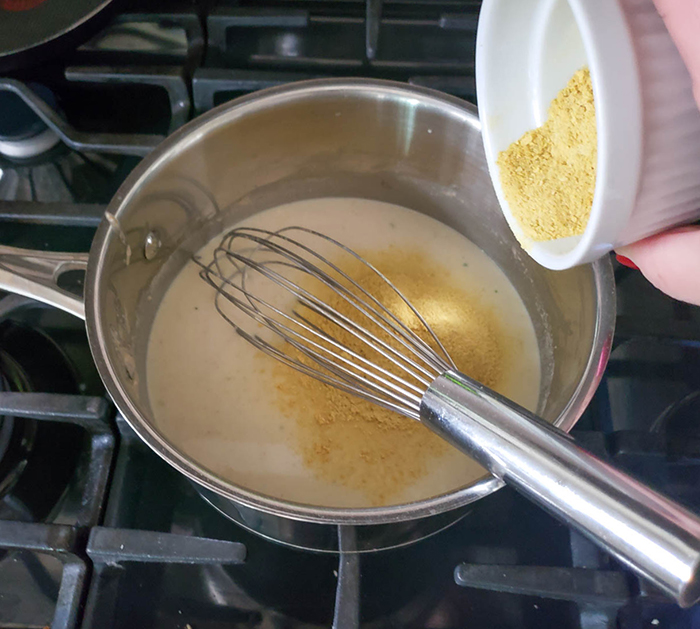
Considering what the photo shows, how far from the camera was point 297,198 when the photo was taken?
811 mm

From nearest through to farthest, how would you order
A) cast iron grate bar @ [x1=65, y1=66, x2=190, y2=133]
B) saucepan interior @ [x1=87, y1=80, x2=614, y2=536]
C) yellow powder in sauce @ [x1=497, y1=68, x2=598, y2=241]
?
1. yellow powder in sauce @ [x1=497, y1=68, x2=598, y2=241]
2. saucepan interior @ [x1=87, y1=80, x2=614, y2=536]
3. cast iron grate bar @ [x1=65, y1=66, x2=190, y2=133]

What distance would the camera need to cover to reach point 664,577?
289 millimetres

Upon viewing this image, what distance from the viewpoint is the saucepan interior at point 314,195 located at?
1.73 feet

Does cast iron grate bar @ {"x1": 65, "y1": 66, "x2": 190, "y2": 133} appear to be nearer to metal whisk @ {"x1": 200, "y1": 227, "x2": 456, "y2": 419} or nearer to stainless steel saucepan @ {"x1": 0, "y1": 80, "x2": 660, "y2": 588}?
stainless steel saucepan @ {"x1": 0, "y1": 80, "x2": 660, "y2": 588}

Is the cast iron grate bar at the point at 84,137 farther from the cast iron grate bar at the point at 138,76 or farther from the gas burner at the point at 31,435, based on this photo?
the gas burner at the point at 31,435

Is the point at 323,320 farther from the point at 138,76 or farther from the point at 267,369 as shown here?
the point at 138,76

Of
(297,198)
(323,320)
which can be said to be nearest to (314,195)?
(297,198)

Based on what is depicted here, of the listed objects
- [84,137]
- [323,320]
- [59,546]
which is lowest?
[59,546]

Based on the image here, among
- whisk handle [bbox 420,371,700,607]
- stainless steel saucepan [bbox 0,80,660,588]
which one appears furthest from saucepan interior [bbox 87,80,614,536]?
whisk handle [bbox 420,371,700,607]

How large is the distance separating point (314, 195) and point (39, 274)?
39cm

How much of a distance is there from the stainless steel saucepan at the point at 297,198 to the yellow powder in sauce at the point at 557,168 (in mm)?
96

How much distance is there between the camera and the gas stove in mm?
473

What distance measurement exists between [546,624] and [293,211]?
1.84 ft

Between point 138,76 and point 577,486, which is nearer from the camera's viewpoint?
point 577,486
